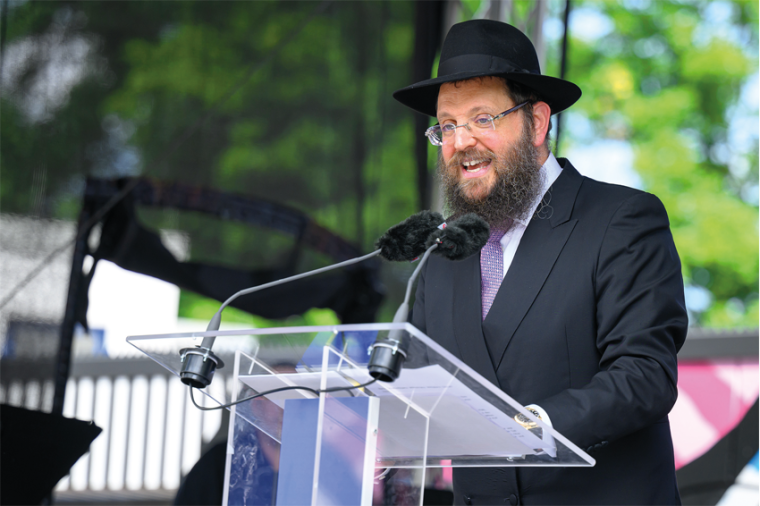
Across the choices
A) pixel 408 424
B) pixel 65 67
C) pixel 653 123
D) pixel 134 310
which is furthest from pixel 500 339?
pixel 653 123

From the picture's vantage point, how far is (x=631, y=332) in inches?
65.9

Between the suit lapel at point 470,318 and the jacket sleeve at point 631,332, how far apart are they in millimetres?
282

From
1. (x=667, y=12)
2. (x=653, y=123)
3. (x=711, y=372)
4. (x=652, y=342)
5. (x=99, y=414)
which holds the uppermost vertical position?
(x=667, y=12)

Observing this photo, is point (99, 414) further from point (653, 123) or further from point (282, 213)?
point (653, 123)

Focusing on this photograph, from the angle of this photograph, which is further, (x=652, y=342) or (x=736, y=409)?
(x=736, y=409)

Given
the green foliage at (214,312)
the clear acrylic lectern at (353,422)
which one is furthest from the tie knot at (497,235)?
the green foliage at (214,312)

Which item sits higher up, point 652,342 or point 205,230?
point 205,230

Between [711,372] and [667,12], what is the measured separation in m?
8.34

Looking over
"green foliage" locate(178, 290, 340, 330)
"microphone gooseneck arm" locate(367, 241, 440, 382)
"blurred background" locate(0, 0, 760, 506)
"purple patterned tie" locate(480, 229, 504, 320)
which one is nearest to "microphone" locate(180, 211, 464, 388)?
"microphone gooseneck arm" locate(367, 241, 440, 382)

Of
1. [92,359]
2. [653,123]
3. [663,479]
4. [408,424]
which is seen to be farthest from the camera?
[653,123]

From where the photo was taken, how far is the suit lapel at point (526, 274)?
190 centimetres

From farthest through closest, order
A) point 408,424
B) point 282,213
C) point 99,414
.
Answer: point 99,414 → point 282,213 → point 408,424

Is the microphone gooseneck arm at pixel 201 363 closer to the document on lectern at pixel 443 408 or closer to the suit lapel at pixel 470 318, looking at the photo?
the document on lectern at pixel 443 408

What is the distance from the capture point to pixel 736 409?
5.44 metres
